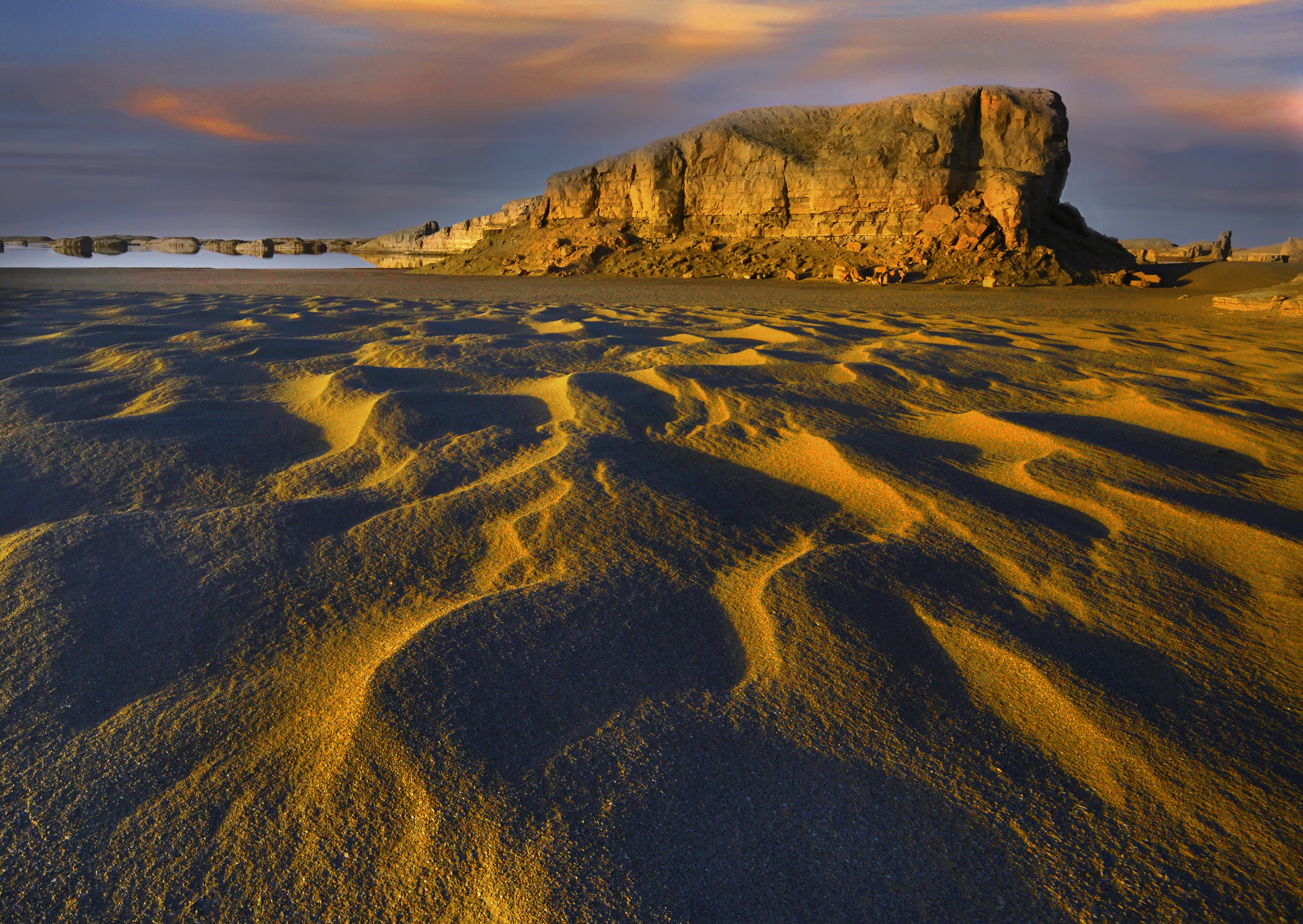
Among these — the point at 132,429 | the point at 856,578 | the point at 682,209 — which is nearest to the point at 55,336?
the point at 132,429

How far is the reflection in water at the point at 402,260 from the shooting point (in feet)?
78.4

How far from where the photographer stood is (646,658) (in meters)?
1.06

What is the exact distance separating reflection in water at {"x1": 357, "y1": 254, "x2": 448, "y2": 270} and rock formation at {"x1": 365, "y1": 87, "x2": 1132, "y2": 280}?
20.1 ft

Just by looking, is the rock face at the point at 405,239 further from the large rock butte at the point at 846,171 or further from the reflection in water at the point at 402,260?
the large rock butte at the point at 846,171

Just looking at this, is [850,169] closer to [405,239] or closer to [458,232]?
[458,232]

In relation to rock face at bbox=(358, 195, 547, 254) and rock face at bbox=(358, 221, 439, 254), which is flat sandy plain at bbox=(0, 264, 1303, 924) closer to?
rock face at bbox=(358, 195, 547, 254)

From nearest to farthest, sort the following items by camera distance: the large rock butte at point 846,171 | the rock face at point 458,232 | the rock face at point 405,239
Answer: the large rock butte at point 846,171 < the rock face at point 458,232 < the rock face at point 405,239

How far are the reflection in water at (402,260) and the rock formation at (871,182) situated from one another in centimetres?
613

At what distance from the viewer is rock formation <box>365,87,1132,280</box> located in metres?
14.5

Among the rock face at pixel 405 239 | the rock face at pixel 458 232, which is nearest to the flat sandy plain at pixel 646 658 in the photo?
the rock face at pixel 458 232

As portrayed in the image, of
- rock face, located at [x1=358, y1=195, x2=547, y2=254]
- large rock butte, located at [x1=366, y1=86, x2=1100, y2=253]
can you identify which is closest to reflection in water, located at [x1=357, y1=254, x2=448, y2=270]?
rock face, located at [x1=358, y1=195, x2=547, y2=254]

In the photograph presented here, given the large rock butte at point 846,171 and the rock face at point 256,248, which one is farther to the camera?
the rock face at point 256,248

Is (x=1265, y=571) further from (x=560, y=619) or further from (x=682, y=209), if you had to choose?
(x=682, y=209)

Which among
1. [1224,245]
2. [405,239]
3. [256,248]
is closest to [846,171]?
[1224,245]
